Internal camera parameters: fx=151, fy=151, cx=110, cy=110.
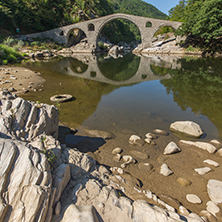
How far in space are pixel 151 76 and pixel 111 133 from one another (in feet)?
32.6

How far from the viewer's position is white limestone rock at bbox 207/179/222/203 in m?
2.68

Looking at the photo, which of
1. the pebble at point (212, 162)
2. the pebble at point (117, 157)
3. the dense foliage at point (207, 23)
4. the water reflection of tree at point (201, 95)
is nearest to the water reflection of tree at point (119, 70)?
the water reflection of tree at point (201, 95)

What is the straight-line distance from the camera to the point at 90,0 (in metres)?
53.6

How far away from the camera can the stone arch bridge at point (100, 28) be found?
38625 millimetres

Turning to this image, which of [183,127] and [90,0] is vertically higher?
[90,0]

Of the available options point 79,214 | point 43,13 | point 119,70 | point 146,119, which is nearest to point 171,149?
point 146,119

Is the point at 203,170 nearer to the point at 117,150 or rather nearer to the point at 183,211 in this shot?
the point at 183,211

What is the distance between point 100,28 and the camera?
4144 cm

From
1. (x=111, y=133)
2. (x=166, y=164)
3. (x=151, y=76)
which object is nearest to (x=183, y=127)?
(x=166, y=164)

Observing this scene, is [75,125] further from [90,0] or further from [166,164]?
[90,0]

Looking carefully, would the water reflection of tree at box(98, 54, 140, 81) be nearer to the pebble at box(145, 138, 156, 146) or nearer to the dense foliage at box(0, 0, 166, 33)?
the pebble at box(145, 138, 156, 146)

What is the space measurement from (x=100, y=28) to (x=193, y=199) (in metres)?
45.9

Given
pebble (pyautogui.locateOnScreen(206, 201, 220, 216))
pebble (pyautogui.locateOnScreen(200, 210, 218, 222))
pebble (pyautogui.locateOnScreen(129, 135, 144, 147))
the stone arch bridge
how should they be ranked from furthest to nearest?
the stone arch bridge
pebble (pyautogui.locateOnScreen(129, 135, 144, 147))
pebble (pyautogui.locateOnScreen(206, 201, 220, 216))
pebble (pyautogui.locateOnScreen(200, 210, 218, 222))

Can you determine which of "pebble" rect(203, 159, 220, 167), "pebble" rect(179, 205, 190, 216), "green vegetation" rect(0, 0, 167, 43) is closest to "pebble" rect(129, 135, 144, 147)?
"pebble" rect(203, 159, 220, 167)
